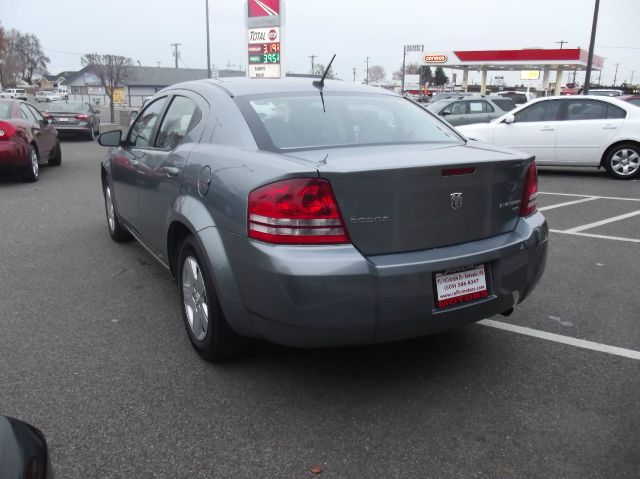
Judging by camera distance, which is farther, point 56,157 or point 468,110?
point 468,110

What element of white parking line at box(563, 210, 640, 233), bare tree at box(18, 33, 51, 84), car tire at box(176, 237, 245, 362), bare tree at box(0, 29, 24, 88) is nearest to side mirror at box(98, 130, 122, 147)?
car tire at box(176, 237, 245, 362)

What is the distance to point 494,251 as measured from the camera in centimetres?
287

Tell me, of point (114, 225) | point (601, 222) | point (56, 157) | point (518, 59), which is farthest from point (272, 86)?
point (518, 59)

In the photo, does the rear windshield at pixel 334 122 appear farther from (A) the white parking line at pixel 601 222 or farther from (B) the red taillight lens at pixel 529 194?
(A) the white parking line at pixel 601 222

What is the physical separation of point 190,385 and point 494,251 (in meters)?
1.72

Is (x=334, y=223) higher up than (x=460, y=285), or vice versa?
(x=334, y=223)

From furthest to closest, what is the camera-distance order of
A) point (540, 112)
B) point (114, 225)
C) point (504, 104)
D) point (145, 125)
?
point (504, 104)
point (540, 112)
point (114, 225)
point (145, 125)

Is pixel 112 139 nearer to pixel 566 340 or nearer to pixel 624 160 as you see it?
pixel 566 340

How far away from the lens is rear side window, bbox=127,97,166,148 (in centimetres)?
443

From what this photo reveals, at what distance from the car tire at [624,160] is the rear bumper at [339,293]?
9224 millimetres

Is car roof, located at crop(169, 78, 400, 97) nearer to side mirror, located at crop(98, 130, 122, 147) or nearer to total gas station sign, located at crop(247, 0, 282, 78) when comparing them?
side mirror, located at crop(98, 130, 122, 147)

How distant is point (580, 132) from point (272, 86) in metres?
8.85

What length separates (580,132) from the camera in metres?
10.8

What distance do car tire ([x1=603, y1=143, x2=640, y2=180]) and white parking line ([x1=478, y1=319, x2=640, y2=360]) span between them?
827 cm
